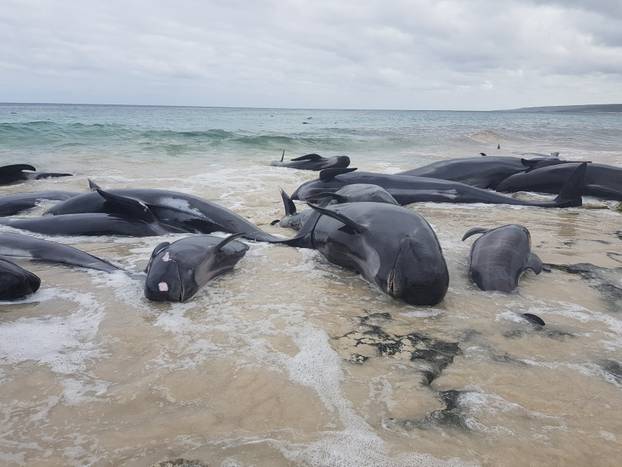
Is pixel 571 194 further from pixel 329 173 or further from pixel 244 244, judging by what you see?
pixel 244 244

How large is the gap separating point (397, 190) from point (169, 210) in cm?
418

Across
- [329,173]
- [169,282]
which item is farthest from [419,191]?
[169,282]

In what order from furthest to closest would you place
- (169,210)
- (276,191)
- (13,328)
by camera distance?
(276,191) < (169,210) < (13,328)

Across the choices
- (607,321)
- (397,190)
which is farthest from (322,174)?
(607,321)

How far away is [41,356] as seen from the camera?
3.29 meters

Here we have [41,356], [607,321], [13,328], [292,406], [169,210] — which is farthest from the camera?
[169,210]

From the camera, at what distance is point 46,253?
540 cm

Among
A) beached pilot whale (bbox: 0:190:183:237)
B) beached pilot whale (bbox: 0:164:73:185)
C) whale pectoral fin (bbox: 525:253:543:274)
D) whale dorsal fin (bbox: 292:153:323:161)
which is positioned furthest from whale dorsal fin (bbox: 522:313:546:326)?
beached pilot whale (bbox: 0:164:73:185)

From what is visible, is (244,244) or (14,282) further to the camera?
(244,244)

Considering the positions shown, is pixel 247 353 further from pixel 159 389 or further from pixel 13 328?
pixel 13 328

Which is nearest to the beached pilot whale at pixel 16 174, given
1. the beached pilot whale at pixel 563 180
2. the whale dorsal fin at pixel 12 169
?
the whale dorsal fin at pixel 12 169

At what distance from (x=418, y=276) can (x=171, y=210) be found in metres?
3.94

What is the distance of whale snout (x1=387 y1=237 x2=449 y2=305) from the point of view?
13.7ft

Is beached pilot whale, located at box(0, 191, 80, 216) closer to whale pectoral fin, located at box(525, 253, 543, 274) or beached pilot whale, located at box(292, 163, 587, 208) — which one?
beached pilot whale, located at box(292, 163, 587, 208)
